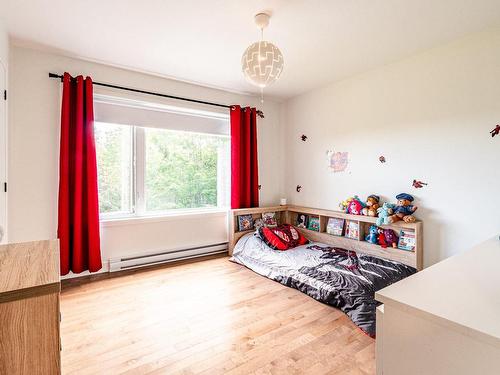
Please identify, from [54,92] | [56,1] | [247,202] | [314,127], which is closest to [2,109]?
[54,92]

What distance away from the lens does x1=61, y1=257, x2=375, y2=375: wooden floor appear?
1569 mm

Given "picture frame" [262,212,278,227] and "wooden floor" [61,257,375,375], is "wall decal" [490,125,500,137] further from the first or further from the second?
"picture frame" [262,212,278,227]

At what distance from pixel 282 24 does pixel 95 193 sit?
241cm

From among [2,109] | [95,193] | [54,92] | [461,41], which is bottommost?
[95,193]

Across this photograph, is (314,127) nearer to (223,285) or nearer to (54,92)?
(223,285)

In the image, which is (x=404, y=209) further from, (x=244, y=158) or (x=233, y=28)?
(x=233, y=28)

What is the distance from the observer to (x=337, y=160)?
356cm

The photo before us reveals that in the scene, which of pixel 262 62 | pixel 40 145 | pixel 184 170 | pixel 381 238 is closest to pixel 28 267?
pixel 262 62

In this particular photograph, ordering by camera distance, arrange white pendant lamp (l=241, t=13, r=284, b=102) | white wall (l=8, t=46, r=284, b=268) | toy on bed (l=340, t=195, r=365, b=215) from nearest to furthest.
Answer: white pendant lamp (l=241, t=13, r=284, b=102)
white wall (l=8, t=46, r=284, b=268)
toy on bed (l=340, t=195, r=365, b=215)

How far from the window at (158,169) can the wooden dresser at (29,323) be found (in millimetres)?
2476

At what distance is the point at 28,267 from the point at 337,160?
334cm

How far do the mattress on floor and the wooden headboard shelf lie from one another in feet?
0.33

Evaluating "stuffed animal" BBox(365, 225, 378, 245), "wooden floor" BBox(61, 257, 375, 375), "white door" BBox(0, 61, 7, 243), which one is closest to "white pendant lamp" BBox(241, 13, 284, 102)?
"wooden floor" BBox(61, 257, 375, 375)

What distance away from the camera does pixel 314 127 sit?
3865 millimetres
